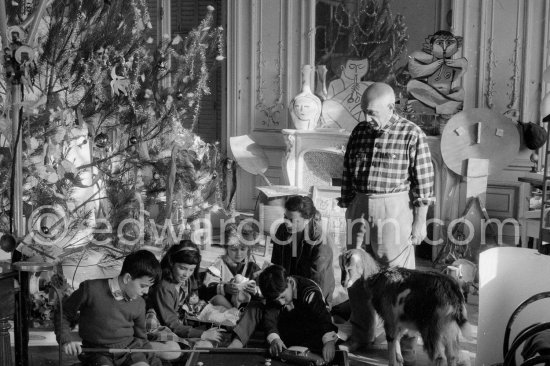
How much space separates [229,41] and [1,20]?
452cm

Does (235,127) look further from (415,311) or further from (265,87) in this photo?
(415,311)

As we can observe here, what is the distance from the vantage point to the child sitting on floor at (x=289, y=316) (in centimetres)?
381

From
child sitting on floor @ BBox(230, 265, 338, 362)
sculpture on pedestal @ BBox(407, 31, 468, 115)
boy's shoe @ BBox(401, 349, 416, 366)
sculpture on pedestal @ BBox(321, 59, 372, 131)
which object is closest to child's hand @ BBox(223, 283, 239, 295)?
child sitting on floor @ BBox(230, 265, 338, 362)

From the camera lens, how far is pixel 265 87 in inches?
288

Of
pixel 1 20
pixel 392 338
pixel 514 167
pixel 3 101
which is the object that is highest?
pixel 1 20

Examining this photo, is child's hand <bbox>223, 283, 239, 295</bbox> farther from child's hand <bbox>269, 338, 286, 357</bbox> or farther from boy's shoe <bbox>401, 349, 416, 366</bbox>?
boy's shoe <bbox>401, 349, 416, 366</bbox>

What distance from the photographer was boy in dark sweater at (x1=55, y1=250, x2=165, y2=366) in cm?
344

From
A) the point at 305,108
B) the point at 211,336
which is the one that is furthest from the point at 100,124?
the point at 305,108

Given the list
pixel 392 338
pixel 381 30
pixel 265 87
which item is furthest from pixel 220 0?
pixel 392 338

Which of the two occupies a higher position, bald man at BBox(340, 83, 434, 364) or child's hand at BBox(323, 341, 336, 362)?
bald man at BBox(340, 83, 434, 364)

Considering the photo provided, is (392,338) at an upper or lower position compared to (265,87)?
lower

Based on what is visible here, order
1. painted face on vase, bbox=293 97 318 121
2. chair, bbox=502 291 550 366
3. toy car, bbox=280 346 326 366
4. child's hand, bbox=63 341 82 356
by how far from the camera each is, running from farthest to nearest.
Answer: painted face on vase, bbox=293 97 318 121
toy car, bbox=280 346 326 366
child's hand, bbox=63 341 82 356
chair, bbox=502 291 550 366

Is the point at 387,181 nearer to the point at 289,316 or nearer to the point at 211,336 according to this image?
the point at 289,316

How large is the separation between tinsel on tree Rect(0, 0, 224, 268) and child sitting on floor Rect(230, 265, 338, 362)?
4.00ft
